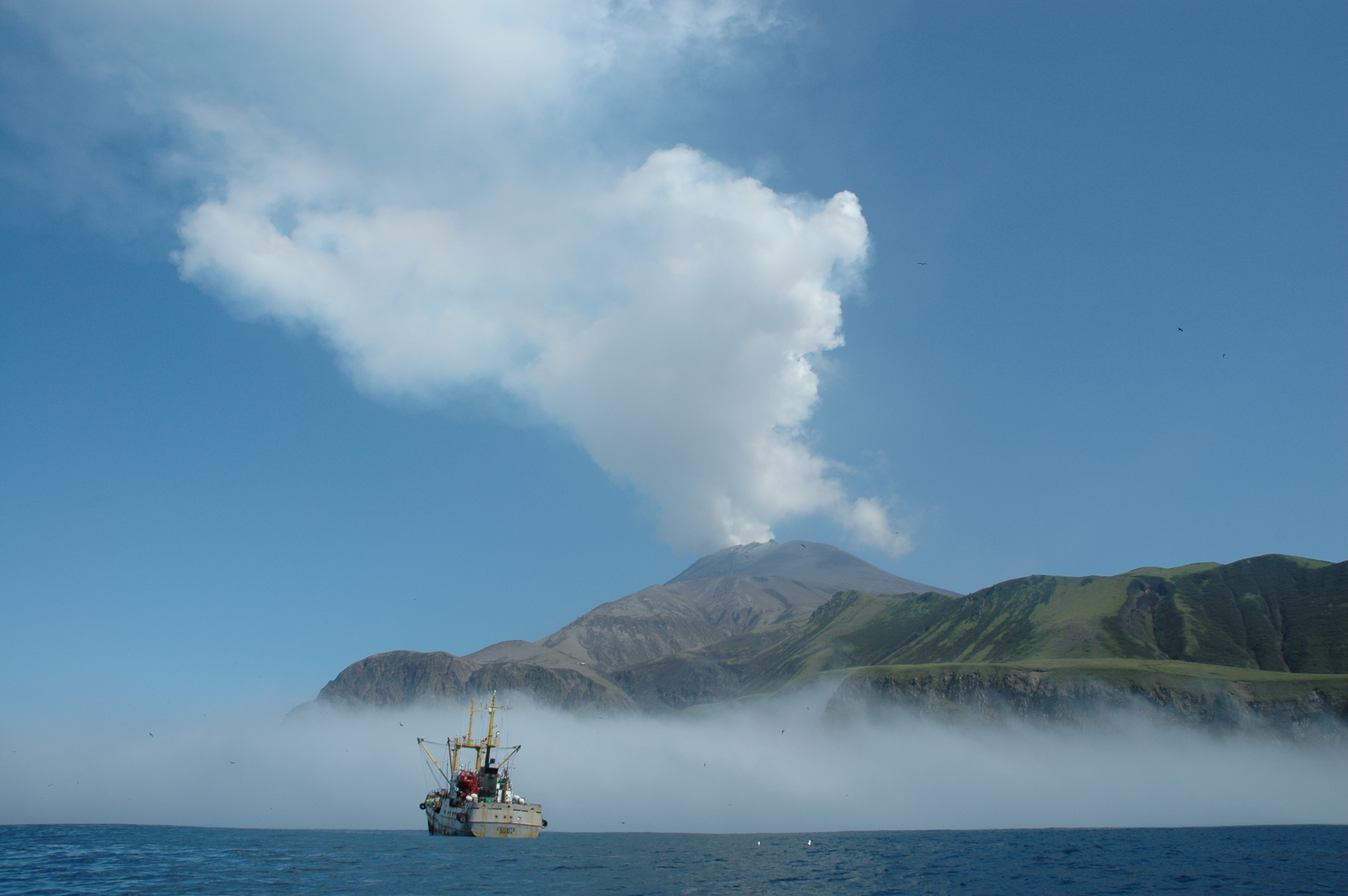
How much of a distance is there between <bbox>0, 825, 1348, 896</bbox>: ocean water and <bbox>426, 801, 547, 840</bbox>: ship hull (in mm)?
6060

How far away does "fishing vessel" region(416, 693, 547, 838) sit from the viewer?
541 ft

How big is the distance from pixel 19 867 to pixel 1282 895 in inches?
5805

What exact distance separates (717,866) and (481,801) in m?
80.1

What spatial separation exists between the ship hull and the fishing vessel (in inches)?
3.7

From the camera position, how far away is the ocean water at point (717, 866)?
80.1 metres

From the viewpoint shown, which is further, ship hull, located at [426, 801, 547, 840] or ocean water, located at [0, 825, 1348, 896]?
ship hull, located at [426, 801, 547, 840]

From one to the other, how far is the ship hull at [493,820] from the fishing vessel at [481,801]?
0.09 m

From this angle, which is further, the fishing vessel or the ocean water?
the fishing vessel

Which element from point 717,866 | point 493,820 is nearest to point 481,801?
point 493,820

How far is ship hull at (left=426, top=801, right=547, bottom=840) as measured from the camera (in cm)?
16412

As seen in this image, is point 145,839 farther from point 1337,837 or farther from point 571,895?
point 1337,837

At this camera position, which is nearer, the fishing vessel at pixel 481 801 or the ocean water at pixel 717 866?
the ocean water at pixel 717 866

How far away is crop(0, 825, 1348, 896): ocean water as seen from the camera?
80.1m

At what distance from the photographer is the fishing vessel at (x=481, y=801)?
164750mm
